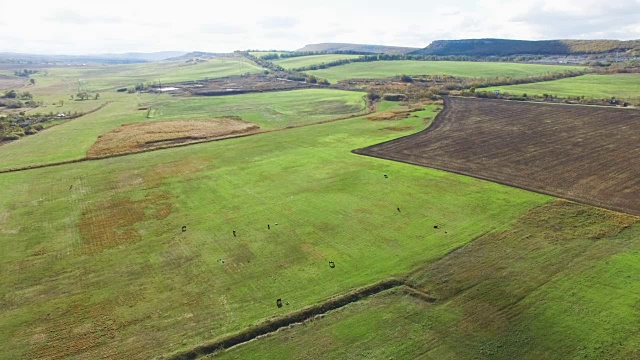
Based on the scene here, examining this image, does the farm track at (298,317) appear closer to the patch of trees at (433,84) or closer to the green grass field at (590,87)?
the patch of trees at (433,84)

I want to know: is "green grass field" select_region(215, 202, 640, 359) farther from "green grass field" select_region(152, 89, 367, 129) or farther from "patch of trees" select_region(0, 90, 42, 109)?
"patch of trees" select_region(0, 90, 42, 109)

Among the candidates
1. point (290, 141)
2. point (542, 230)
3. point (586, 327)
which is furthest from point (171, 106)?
point (586, 327)

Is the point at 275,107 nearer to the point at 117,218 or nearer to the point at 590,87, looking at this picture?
the point at 117,218

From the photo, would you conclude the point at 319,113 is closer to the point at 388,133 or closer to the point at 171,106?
the point at 388,133

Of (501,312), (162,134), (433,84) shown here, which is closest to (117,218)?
(501,312)

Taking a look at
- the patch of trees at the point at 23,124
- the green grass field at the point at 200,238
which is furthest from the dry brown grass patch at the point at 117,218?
the patch of trees at the point at 23,124

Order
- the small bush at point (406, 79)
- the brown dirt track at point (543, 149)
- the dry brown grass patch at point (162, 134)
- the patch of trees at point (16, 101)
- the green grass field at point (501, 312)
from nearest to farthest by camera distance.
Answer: the green grass field at point (501, 312)
the brown dirt track at point (543, 149)
the dry brown grass patch at point (162, 134)
the patch of trees at point (16, 101)
the small bush at point (406, 79)
